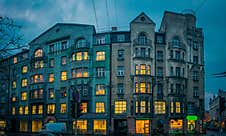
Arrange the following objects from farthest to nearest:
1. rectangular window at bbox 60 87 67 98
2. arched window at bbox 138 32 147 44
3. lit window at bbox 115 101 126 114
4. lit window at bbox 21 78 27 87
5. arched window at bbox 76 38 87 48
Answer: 1. lit window at bbox 21 78 27 87
2. rectangular window at bbox 60 87 67 98
3. arched window at bbox 76 38 87 48
4. arched window at bbox 138 32 147 44
5. lit window at bbox 115 101 126 114

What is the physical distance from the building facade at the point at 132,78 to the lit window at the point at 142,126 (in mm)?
35

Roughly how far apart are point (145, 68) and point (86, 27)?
14.6 metres

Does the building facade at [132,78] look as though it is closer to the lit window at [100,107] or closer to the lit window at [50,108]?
the lit window at [100,107]

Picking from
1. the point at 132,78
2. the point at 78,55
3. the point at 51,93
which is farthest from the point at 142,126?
the point at 51,93

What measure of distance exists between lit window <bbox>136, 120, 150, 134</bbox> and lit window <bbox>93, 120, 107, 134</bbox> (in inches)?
236

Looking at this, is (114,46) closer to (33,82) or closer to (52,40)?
(52,40)

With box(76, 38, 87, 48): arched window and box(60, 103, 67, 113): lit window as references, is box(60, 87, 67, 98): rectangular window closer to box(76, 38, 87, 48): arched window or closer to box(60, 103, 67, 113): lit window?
box(60, 103, 67, 113): lit window

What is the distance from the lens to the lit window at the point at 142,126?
57.2m

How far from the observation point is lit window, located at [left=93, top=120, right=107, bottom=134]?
58.3 m

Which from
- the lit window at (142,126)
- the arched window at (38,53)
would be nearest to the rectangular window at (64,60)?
the arched window at (38,53)

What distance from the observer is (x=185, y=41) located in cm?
6316

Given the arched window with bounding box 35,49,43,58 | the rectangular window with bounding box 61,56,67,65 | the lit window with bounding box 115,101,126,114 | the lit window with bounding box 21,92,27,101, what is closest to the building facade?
the lit window with bounding box 115,101,126,114

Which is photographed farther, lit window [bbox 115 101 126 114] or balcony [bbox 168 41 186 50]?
balcony [bbox 168 41 186 50]

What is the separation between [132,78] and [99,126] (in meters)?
10.6
